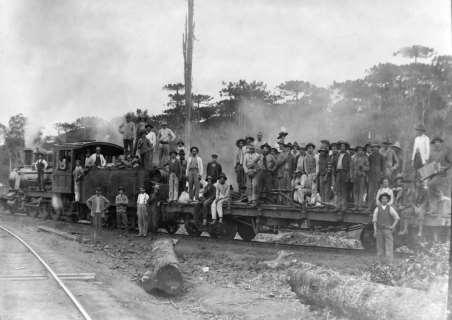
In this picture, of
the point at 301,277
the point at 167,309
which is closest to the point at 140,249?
the point at 167,309

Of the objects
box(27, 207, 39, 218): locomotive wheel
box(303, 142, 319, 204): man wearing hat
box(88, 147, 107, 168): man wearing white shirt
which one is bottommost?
box(27, 207, 39, 218): locomotive wheel

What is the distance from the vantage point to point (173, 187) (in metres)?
15.7

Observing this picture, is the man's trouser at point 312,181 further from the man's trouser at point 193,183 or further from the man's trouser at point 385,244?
the man's trouser at point 193,183

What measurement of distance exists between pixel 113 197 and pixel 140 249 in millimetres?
4033

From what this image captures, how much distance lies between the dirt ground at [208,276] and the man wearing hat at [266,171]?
1546mm

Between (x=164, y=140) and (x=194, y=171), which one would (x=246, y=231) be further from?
(x=164, y=140)

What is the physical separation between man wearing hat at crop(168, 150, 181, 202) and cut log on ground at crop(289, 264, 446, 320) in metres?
7.26

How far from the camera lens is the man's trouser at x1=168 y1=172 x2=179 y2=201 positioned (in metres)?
15.6

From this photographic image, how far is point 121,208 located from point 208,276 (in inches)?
275

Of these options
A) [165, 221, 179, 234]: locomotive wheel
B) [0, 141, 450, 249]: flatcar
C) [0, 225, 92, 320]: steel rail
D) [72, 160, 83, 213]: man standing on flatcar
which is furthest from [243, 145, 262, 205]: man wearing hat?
[72, 160, 83, 213]: man standing on flatcar

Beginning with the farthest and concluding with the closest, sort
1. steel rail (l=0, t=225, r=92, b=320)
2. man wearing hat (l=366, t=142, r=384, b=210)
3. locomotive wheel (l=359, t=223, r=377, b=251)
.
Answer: locomotive wheel (l=359, t=223, r=377, b=251), man wearing hat (l=366, t=142, r=384, b=210), steel rail (l=0, t=225, r=92, b=320)

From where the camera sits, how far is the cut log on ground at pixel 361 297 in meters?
6.23

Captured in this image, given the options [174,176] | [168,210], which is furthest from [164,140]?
[168,210]

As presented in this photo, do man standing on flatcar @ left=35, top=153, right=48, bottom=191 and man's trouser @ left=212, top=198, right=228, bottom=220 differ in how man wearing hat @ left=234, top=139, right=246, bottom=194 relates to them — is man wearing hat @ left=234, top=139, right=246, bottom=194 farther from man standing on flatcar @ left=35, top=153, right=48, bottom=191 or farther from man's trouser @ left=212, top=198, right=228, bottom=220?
man standing on flatcar @ left=35, top=153, right=48, bottom=191
